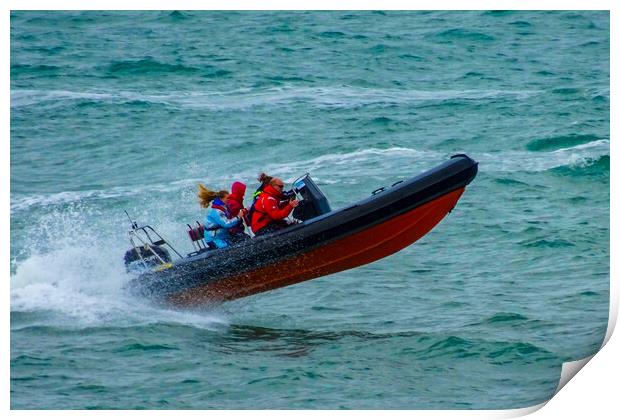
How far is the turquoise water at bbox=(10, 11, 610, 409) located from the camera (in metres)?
7.90

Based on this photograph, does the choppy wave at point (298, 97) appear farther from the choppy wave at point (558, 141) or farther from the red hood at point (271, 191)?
the red hood at point (271, 191)

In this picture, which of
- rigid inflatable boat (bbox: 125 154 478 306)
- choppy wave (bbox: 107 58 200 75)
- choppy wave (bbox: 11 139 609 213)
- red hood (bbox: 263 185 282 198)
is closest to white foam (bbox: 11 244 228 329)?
rigid inflatable boat (bbox: 125 154 478 306)

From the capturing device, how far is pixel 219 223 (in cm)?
870

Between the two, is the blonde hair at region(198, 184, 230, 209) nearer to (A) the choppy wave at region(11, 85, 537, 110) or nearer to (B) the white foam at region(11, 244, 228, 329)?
(B) the white foam at region(11, 244, 228, 329)

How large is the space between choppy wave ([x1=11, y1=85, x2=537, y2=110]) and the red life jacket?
6.24ft

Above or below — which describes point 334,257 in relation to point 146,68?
below

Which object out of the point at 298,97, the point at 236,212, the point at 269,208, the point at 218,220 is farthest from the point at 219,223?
the point at 298,97

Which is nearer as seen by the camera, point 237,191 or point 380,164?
point 237,191

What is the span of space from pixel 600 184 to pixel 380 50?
210 centimetres

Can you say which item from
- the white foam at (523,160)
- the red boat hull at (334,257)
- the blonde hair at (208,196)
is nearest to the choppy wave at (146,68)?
the blonde hair at (208,196)

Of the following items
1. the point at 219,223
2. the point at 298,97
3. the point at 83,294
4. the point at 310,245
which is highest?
the point at 298,97

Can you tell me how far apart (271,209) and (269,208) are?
0.05ft

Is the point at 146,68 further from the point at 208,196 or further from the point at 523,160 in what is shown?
the point at 523,160

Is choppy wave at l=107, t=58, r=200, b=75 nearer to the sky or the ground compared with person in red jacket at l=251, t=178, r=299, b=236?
nearer to the sky
